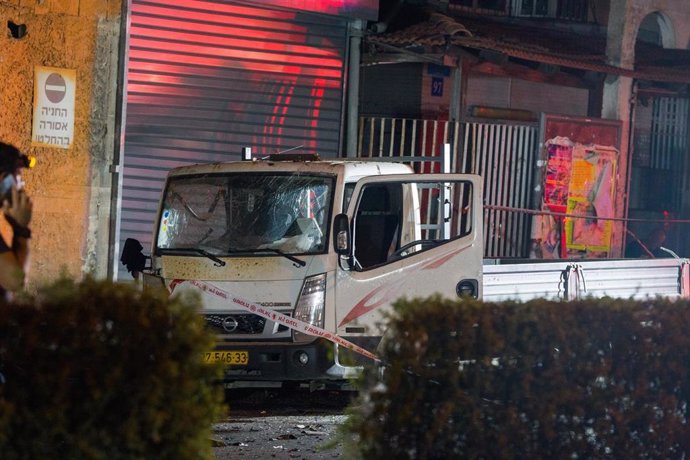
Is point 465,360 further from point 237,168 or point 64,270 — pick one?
point 237,168

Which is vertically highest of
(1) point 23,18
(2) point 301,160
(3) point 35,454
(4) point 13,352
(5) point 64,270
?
(1) point 23,18

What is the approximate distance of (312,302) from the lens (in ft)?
29.4

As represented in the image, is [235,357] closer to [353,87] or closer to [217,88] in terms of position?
[217,88]

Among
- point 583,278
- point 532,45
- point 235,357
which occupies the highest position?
point 532,45

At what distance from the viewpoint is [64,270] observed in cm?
471

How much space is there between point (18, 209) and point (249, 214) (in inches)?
160

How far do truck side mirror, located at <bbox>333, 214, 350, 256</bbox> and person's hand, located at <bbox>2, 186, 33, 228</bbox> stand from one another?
3712 millimetres

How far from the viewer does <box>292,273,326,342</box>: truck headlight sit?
8938mm

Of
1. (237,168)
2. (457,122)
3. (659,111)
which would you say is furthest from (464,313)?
(659,111)

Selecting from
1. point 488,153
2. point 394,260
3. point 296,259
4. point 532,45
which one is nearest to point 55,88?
point 296,259

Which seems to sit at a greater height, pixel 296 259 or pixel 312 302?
pixel 296 259

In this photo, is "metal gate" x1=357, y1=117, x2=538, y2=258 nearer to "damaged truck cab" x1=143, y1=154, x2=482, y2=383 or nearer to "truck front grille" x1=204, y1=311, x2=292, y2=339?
"damaged truck cab" x1=143, y1=154, x2=482, y2=383

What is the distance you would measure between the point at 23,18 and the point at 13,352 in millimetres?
8728

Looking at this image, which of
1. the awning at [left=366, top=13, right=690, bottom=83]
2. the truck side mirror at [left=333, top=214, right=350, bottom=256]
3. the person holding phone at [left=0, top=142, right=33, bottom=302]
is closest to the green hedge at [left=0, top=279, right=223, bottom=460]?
the person holding phone at [left=0, top=142, right=33, bottom=302]
